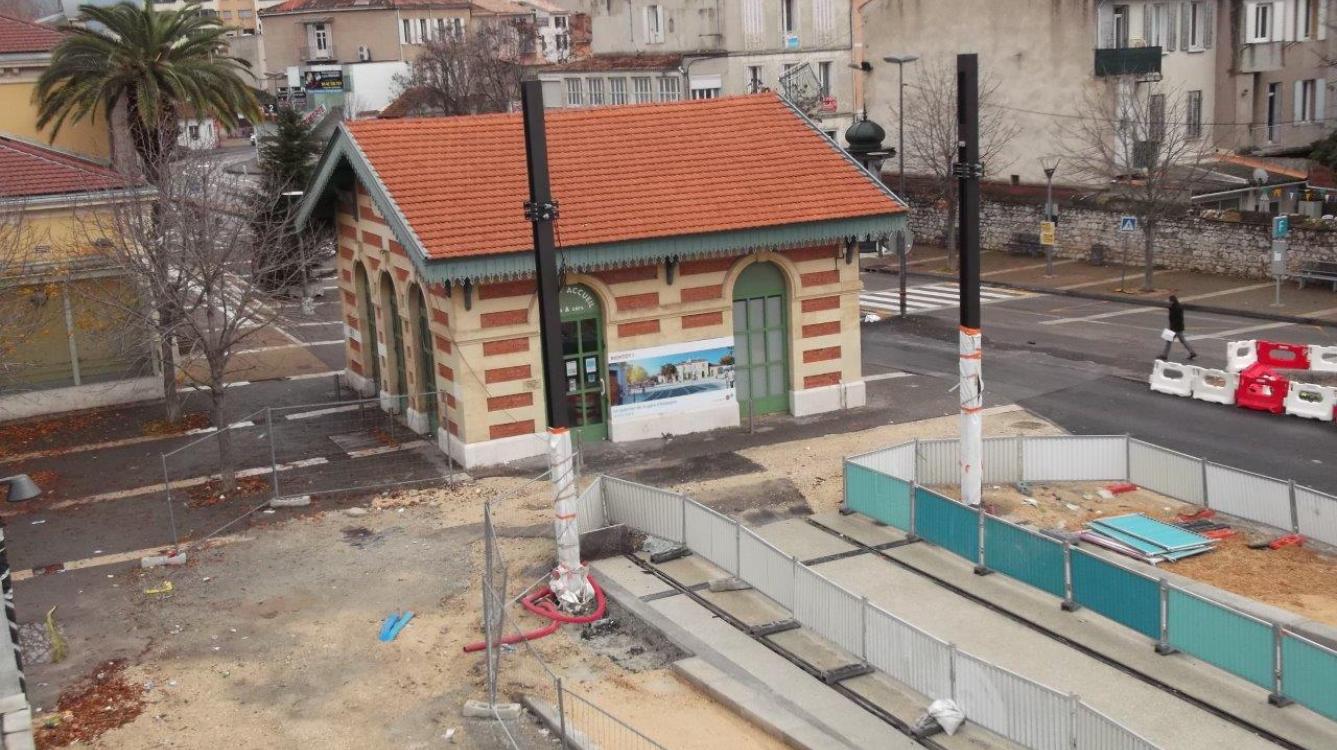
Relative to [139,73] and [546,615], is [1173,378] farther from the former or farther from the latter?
[139,73]

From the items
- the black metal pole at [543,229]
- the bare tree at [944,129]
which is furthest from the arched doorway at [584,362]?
the bare tree at [944,129]

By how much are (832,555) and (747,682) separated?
4.54m

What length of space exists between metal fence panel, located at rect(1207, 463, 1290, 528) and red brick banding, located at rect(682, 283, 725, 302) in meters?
9.72

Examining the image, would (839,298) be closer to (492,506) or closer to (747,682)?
(492,506)

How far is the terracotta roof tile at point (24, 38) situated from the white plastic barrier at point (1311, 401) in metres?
31.4

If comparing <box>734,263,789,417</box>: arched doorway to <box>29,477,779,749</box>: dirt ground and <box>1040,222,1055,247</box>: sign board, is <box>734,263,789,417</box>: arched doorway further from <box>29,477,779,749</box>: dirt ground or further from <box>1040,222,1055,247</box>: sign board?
<box>1040,222,1055,247</box>: sign board

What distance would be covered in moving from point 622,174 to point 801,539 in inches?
361

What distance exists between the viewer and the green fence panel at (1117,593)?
1541cm

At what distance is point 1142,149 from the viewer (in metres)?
46.6

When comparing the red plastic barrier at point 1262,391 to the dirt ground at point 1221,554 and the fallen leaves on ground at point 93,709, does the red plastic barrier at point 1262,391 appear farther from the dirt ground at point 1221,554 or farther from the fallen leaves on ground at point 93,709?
the fallen leaves on ground at point 93,709

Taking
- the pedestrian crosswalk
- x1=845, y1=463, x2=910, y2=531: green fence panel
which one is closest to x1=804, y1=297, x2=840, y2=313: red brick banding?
x1=845, y1=463, x2=910, y2=531: green fence panel

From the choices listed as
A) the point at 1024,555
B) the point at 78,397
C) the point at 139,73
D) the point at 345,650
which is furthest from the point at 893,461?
the point at 139,73

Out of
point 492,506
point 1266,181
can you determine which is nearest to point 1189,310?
point 1266,181

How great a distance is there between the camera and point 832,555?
19.3m
